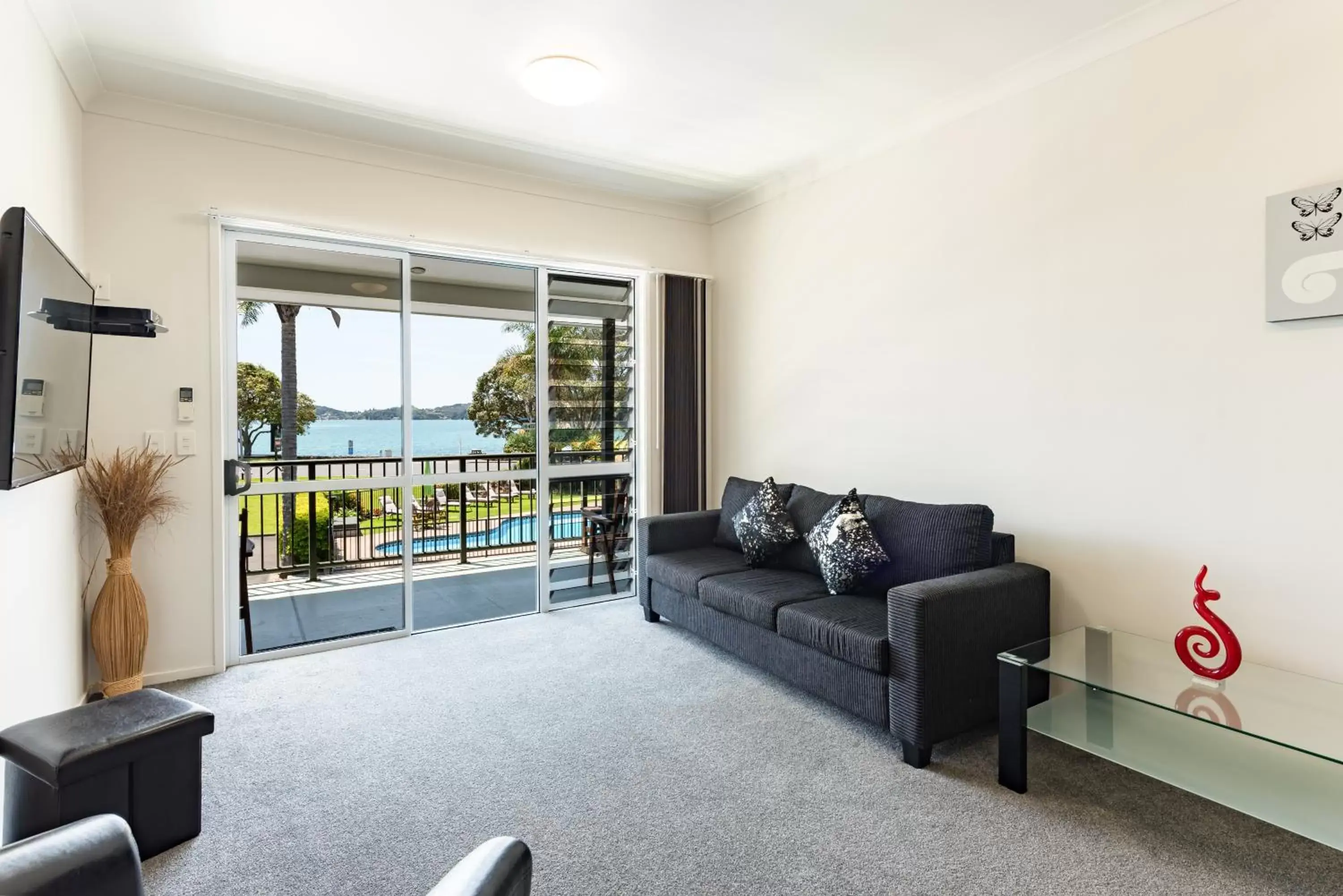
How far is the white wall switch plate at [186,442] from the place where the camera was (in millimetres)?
3533

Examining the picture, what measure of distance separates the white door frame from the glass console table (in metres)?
2.98

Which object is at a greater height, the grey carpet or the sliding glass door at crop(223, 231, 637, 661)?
the sliding glass door at crop(223, 231, 637, 661)

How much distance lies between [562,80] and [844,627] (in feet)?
8.75

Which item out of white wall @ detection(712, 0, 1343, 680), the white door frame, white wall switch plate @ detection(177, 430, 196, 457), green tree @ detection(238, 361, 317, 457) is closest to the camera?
white wall @ detection(712, 0, 1343, 680)

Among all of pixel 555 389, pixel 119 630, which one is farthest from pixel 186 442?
pixel 555 389

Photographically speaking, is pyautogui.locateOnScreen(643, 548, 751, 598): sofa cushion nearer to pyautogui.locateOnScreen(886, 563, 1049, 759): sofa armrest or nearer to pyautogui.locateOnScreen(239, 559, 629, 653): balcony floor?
pyautogui.locateOnScreen(239, 559, 629, 653): balcony floor

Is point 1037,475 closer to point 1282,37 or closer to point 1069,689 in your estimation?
point 1069,689

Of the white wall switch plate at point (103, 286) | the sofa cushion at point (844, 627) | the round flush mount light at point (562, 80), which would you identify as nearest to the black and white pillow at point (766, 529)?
the sofa cushion at point (844, 627)

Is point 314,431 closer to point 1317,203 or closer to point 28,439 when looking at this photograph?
point 28,439

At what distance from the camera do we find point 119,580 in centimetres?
321

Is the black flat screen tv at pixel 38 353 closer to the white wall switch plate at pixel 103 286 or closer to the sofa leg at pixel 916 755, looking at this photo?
the white wall switch plate at pixel 103 286

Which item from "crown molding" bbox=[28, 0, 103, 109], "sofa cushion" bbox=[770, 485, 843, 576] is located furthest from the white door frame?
"sofa cushion" bbox=[770, 485, 843, 576]

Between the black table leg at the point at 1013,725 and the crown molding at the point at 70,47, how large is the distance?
4.15 meters

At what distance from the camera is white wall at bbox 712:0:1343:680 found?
7.93ft
